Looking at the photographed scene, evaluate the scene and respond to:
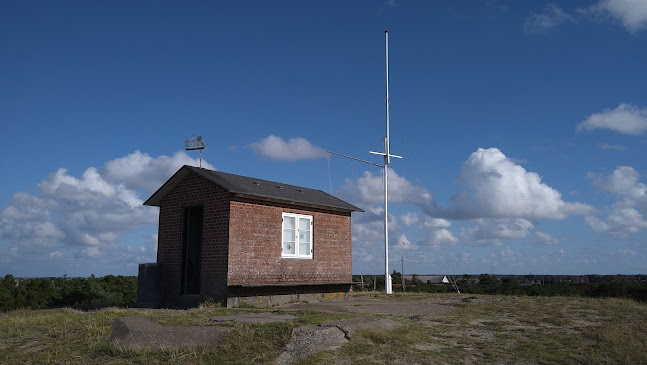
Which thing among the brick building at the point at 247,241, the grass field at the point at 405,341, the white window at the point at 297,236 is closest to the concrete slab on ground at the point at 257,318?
the grass field at the point at 405,341

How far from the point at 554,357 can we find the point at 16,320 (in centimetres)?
1269

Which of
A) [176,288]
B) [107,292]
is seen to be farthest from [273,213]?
[107,292]

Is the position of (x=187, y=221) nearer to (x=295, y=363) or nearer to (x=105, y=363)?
(x=105, y=363)

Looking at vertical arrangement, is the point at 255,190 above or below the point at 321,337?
above

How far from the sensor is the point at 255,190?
16.1 metres

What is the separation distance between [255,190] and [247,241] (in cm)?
170

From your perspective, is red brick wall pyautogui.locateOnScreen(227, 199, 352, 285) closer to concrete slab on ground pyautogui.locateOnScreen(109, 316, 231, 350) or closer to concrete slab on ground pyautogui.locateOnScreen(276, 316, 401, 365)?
concrete slab on ground pyautogui.locateOnScreen(109, 316, 231, 350)

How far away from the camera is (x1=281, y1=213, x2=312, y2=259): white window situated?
55.8 ft

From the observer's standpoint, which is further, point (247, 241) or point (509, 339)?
point (247, 241)

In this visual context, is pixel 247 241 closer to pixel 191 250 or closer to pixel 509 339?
pixel 191 250

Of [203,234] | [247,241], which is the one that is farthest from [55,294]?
[247,241]

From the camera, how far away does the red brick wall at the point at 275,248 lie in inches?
601

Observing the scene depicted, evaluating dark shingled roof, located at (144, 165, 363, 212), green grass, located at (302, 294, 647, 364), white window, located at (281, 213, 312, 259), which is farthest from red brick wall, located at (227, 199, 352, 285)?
green grass, located at (302, 294, 647, 364)

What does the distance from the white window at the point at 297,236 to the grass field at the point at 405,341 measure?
4349 mm
